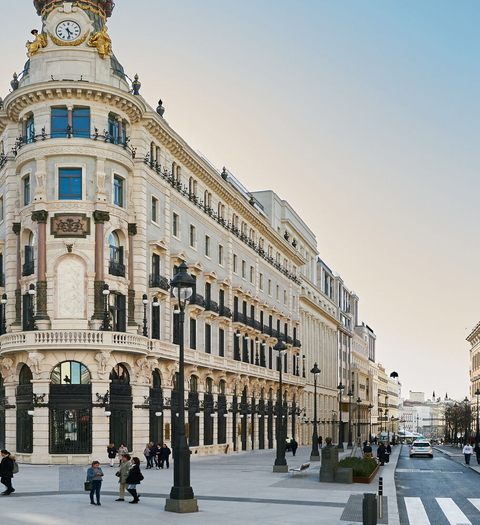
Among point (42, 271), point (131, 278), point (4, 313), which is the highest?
point (42, 271)

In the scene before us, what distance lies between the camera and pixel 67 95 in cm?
4541

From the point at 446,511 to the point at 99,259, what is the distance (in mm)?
25245

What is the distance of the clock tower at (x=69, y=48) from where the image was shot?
46188 millimetres

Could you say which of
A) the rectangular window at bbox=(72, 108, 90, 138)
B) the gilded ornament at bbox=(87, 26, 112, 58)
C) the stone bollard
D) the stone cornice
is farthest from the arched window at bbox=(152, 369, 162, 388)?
the stone bollard

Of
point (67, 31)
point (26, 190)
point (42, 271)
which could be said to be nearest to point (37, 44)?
point (67, 31)

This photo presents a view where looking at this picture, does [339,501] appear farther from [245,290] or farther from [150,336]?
[245,290]

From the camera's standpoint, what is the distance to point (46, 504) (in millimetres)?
24031

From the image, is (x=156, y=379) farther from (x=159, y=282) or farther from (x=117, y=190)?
(x=117, y=190)

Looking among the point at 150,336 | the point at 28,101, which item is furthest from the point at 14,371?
the point at 28,101

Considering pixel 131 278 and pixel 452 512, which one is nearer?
pixel 452 512

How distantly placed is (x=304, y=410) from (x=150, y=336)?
5036cm

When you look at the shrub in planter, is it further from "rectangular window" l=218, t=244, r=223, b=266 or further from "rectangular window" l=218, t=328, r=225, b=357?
"rectangular window" l=218, t=244, r=223, b=266

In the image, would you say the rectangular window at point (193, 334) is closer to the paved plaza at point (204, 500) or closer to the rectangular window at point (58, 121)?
the rectangular window at point (58, 121)

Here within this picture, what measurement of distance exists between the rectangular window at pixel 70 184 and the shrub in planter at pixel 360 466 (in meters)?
21.0
